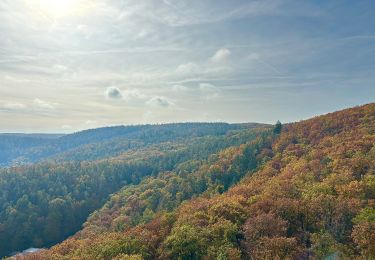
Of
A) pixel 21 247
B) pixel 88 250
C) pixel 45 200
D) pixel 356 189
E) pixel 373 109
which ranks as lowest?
pixel 21 247

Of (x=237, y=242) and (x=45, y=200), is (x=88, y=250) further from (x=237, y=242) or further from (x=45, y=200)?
(x=45, y=200)

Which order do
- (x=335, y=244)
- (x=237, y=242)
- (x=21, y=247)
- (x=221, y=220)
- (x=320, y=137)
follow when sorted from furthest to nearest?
1. (x=21, y=247)
2. (x=320, y=137)
3. (x=221, y=220)
4. (x=237, y=242)
5. (x=335, y=244)

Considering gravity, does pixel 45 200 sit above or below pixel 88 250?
below

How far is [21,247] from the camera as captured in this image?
147 meters

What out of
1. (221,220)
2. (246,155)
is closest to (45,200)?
(246,155)

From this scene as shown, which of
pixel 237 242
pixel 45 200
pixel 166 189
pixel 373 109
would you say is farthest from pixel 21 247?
pixel 373 109

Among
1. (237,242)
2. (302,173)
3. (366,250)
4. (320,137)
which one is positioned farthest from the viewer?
(320,137)

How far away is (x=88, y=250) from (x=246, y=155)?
10218cm

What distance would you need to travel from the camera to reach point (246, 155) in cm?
15088

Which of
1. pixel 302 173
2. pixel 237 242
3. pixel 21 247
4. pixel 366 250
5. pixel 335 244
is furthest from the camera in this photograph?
pixel 21 247

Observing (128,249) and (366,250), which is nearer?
(366,250)

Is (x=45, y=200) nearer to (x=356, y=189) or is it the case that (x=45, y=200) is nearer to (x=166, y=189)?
(x=166, y=189)

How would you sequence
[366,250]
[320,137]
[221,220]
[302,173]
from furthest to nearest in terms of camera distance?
[320,137] < [302,173] < [221,220] < [366,250]

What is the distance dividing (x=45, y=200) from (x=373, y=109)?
15349 cm
